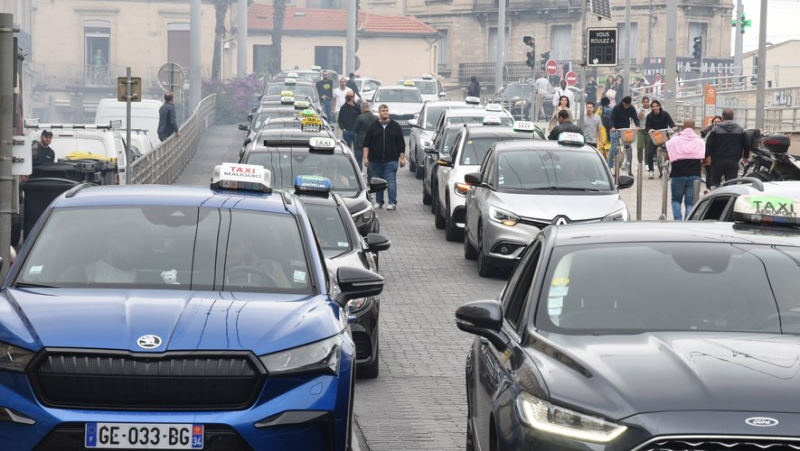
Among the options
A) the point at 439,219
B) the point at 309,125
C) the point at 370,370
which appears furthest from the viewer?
the point at 309,125

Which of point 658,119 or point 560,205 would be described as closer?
point 560,205

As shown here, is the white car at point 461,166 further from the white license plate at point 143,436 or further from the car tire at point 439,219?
the white license plate at point 143,436

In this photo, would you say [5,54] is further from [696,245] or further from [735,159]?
[735,159]

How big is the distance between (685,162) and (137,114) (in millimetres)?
21844

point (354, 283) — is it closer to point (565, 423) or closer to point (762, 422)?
point (565, 423)

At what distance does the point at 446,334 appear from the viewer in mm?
14672

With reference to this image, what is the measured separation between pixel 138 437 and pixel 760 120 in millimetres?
29724

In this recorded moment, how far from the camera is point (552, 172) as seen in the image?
19406mm

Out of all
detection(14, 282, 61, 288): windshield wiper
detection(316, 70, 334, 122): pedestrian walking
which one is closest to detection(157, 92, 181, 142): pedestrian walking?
detection(316, 70, 334, 122): pedestrian walking

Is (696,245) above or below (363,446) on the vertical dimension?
above

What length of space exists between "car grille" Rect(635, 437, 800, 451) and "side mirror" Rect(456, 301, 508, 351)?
1.43 meters

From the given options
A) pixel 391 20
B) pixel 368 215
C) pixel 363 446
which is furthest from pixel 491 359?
pixel 391 20

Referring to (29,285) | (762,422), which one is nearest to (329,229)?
(29,285)

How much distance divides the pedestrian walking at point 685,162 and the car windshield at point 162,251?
1448 cm
